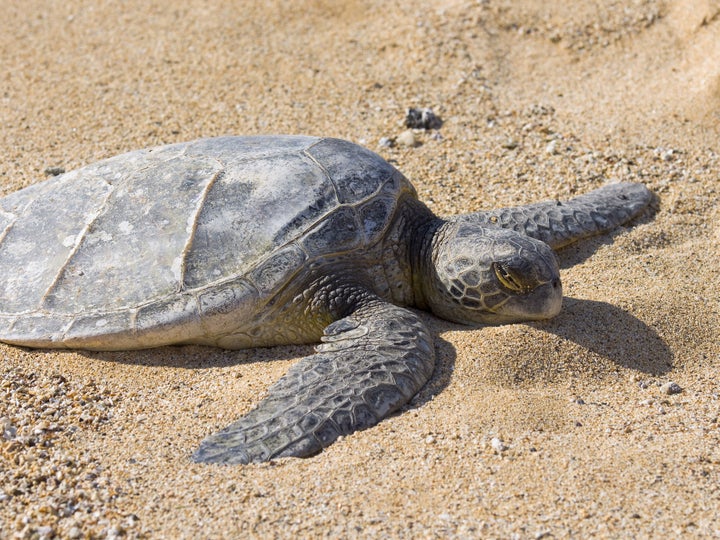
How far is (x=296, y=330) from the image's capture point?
4.21 metres

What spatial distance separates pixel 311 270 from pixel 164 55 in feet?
14.9

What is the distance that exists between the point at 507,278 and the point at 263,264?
1.30 metres

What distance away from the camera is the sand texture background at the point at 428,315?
117 inches

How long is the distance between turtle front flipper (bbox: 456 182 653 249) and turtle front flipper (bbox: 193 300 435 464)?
125cm

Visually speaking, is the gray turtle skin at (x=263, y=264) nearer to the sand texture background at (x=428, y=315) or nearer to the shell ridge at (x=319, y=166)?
the shell ridge at (x=319, y=166)

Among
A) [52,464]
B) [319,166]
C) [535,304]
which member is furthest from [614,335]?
[52,464]

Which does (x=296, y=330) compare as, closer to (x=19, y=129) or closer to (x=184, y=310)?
(x=184, y=310)

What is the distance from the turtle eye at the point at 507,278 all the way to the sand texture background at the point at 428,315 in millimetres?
233

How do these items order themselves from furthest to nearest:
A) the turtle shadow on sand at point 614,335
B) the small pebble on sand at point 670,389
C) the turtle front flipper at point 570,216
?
the turtle front flipper at point 570,216, the turtle shadow on sand at point 614,335, the small pebble on sand at point 670,389

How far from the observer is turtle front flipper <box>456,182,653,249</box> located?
496 centimetres

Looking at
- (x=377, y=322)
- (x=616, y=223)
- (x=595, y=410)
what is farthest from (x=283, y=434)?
(x=616, y=223)

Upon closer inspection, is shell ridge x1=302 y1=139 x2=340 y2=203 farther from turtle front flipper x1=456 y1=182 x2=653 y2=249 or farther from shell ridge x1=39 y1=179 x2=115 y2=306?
shell ridge x1=39 y1=179 x2=115 y2=306

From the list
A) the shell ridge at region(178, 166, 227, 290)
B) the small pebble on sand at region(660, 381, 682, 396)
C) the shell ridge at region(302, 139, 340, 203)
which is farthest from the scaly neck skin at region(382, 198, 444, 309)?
the small pebble on sand at region(660, 381, 682, 396)

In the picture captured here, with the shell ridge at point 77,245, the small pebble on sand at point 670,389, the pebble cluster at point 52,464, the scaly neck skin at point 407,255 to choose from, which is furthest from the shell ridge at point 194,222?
the small pebble on sand at point 670,389
